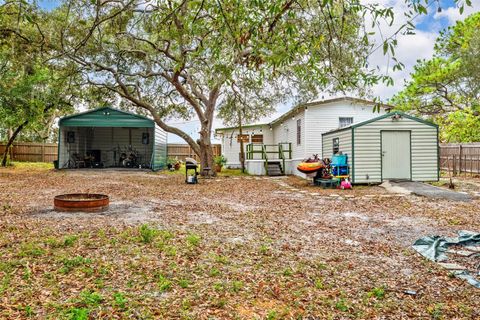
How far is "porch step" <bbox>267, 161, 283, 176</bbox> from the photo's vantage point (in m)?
18.4

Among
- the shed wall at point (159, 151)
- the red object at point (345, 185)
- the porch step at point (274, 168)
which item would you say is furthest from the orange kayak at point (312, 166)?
the shed wall at point (159, 151)

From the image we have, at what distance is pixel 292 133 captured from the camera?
61.6 ft

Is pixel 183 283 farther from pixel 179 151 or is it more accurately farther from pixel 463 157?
pixel 179 151

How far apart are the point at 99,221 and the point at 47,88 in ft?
40.0

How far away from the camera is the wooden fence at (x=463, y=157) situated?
53.9 ft

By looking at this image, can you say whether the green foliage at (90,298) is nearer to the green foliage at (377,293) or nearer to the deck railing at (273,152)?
the green foliage at (377,293)

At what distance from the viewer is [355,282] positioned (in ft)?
11.6

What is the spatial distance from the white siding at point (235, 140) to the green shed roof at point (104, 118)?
6.57 m

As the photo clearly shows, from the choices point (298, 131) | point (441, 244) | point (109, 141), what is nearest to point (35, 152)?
point (109, 141)

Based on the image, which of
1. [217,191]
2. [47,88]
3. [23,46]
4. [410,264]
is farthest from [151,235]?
[47,88]

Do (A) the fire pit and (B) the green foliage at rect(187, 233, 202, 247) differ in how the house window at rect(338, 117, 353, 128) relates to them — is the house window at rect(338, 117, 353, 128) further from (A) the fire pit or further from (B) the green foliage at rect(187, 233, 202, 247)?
(B) the green foliage at rect(187, 233, 202, 247)

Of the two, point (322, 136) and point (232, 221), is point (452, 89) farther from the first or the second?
point (232, 221)

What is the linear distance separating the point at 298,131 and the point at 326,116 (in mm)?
1674

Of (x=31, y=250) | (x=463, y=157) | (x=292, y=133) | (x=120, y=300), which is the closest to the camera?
(x=120, y=300)
